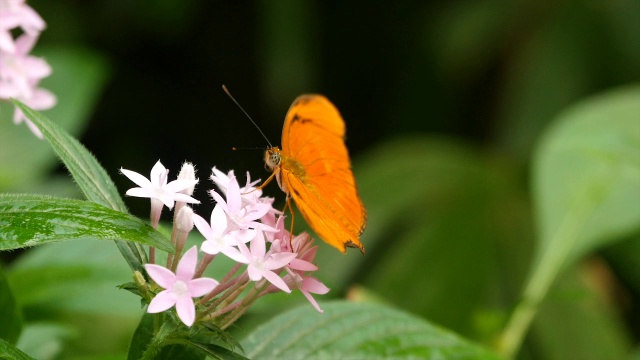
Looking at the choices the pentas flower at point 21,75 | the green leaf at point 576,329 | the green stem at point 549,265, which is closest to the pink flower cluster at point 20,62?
the pentas flower at point 21,75

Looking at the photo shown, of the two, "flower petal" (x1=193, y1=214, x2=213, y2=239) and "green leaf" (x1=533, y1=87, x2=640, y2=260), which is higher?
"flower petal" (x1=193, y1=214, x2=213, y2=239)

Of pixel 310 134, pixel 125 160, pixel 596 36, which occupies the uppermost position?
pixel 310 134

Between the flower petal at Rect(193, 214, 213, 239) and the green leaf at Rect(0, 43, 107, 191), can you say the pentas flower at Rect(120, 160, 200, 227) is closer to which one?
the flower petal at Rect(193, 214, 213, 239)

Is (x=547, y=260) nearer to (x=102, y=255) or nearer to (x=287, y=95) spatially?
(x=102, y=255)

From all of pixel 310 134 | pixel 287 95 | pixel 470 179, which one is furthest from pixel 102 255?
pixel 287 95

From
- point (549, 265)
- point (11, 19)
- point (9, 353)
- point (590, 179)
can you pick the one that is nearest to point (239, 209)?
point (9, 353)

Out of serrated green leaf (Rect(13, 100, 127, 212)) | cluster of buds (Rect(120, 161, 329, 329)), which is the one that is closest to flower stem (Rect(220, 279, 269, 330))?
cluster of buds (Rect(120, 161, 329, 329))

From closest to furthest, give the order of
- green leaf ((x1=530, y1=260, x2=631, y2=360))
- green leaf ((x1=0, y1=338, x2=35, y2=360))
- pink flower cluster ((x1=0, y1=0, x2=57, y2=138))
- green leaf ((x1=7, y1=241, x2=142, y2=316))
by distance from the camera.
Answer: green leaf ((x1=0, y1=338, x2=35, y2=360)) < pink flower cluster ((x1=0, y1=0, x2=57, y2=138)) < green leaf ((x1=7, y1=241, x2=142, y2=316)) < green leaf ((x1=530, y1=260, x2=631, y2=360))

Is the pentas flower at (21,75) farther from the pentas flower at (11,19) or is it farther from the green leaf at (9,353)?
the green leaf at (9,353)
